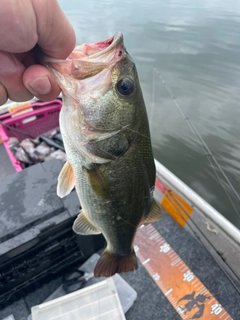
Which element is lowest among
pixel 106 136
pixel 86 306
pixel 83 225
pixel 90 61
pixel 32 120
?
pixel 86 306

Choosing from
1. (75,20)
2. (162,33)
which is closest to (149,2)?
(75,20)

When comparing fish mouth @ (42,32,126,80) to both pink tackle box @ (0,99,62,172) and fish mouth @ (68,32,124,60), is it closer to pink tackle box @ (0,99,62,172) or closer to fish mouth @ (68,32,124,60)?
fish mouth @ (68,32,124,60)

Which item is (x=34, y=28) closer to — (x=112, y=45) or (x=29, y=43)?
(x=29, y=43)

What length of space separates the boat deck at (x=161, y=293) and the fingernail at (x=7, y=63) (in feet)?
6.97

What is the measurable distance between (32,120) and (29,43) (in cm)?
309

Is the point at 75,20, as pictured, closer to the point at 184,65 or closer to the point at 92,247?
the point at 184,65

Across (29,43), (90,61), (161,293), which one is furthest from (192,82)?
(29,43)

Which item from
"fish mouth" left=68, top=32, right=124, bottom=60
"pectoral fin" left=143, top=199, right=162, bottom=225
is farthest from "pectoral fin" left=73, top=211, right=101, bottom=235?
"fish mouth" left=68, top=32, right=124, bottom=60

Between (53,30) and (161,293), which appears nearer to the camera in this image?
(53,30)

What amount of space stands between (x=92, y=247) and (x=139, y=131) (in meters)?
1.58

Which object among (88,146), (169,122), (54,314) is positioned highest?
(88,146)

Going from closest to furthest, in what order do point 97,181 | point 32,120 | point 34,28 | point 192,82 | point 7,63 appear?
point 34,28 < point 7,63 < point 97,181 < point 32,120 < point 192,82

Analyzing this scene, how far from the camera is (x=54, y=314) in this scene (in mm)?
2094

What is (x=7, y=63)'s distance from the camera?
104 cm
